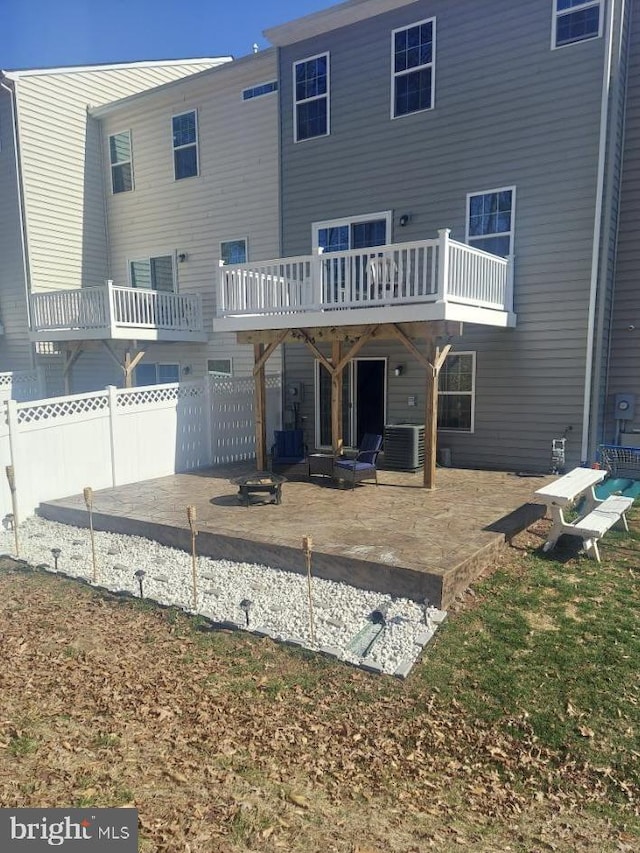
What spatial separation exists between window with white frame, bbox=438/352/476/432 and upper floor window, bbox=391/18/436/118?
15.5ft

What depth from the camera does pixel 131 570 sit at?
235 inches

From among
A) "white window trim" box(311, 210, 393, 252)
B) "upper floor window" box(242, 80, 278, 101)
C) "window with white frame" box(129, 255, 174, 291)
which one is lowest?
"window with white frame" box(129, 255, 174, 291)

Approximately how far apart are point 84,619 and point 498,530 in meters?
4.33

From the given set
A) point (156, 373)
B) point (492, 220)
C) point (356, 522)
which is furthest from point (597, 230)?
point (156, 373)

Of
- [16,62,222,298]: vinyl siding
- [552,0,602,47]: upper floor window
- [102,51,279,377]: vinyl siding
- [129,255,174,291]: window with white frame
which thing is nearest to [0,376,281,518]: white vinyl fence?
[102,51,279,377]: vinyl siding

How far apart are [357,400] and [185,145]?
793cm

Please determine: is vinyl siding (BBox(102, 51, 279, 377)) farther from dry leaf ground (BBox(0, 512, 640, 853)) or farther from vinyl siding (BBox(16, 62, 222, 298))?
dry leaf ground (BBox(0, 512, 640, 853))

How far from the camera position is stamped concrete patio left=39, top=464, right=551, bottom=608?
5.24 meters

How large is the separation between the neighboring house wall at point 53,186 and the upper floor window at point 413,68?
8808mm

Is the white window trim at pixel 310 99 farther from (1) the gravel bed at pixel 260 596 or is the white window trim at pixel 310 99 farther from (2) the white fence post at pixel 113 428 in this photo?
(1) the gravel bed at pixel 260 596

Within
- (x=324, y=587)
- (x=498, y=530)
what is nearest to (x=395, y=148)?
(x=498, y=530)

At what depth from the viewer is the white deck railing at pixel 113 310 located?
484 inches

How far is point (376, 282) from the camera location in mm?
8477

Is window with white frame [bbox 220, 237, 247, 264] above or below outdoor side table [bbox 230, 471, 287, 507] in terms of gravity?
above
